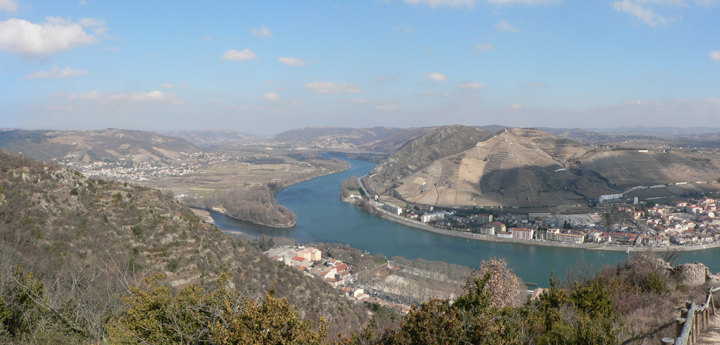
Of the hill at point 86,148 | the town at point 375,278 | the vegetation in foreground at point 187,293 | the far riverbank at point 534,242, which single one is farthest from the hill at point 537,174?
the hill at point 86,148

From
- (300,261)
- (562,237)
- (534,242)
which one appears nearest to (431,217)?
(534,242)

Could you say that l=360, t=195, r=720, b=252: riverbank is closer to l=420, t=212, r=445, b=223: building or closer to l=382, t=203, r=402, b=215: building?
l=420, t=212, r=445, b=223: building

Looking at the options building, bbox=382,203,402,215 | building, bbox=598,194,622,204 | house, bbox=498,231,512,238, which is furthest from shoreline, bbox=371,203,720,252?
building, bbox=598,194,622,204

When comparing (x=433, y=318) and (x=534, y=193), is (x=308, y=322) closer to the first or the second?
(x=433, y=318)

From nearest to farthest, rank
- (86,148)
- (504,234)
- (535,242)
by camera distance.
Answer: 1. (535,242)
2. (504,234)
3. (86,148)

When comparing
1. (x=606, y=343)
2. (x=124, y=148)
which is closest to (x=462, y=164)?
(x=606, y=343)

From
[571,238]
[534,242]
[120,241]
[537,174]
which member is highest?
[120,241]

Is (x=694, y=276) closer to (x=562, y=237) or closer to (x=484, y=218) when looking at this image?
(x=562, y=237)

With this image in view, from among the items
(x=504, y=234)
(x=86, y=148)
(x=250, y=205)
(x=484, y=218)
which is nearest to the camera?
(x=504, y=234)
